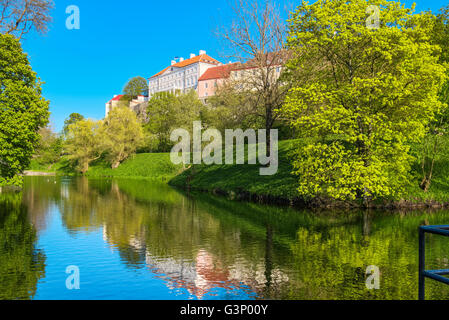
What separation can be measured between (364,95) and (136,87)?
161001 millimetres

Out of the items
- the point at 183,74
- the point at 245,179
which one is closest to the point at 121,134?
the point at 245,179

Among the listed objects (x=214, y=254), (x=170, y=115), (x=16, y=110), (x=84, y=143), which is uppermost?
(x=170, y=115)

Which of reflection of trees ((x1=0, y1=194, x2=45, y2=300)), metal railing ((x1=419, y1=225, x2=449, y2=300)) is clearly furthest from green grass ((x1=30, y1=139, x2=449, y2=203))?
metal railing ((x1=419, y1=225, x2=449, y2=300))

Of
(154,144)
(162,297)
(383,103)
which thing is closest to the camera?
(162,297)

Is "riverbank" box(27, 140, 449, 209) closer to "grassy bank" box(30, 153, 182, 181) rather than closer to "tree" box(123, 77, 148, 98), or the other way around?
"grassy bank" box(30, 153, 182, 181)

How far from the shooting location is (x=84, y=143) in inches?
3068

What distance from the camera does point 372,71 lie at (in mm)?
24250

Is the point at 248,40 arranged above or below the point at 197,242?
above

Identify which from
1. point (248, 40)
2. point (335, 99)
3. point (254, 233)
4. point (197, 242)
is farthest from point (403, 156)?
point (248, 40)

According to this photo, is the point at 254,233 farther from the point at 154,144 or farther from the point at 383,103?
the point at 154,144

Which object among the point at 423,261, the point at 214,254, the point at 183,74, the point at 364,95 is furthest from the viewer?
the point at 183,74

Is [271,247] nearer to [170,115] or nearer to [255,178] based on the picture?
[255,178]

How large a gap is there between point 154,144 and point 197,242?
2672 inches
